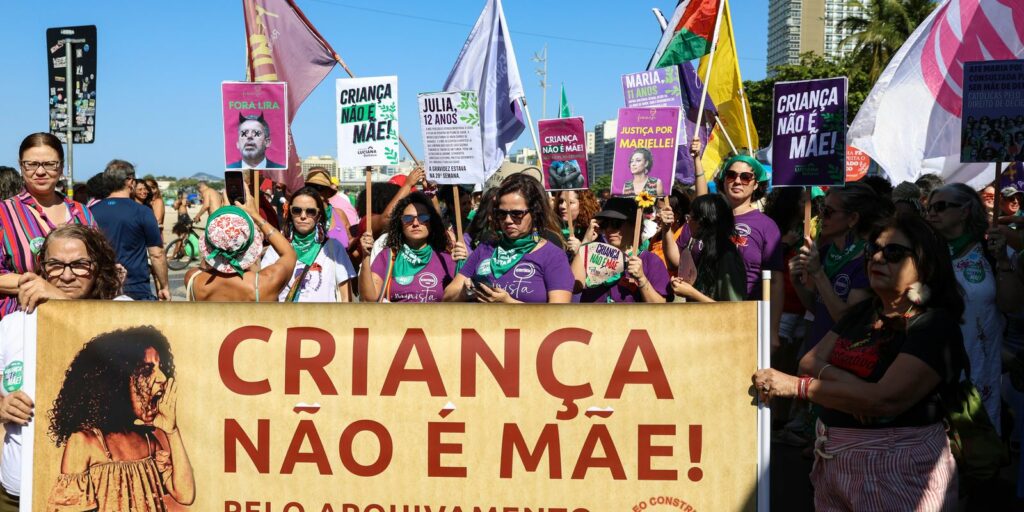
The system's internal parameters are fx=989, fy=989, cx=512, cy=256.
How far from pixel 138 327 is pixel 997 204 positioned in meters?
4.46

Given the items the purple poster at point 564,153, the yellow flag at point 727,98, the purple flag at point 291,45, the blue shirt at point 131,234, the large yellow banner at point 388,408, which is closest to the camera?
the large yellow banner at point 388,408

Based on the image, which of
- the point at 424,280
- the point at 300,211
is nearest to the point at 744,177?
the point at 424,280

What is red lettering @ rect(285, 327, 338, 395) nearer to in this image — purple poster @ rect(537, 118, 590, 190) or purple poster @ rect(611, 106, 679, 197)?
purple poster @ rect(611, 106, 679, 197)

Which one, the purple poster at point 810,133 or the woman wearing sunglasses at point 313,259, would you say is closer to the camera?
the purple poster at point 810,133

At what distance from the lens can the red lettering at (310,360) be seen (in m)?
3.52

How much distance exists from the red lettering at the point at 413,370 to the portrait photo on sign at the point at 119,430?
0.77 m

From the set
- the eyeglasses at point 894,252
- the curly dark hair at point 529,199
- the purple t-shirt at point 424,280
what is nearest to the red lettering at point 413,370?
the curly dark hair at point 529,199

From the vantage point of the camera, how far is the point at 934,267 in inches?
124

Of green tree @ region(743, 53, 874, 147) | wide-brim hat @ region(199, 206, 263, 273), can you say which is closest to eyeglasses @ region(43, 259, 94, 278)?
wide-brim hat @ region(199, 206, 263, 273)

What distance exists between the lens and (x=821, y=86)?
562 centimetres

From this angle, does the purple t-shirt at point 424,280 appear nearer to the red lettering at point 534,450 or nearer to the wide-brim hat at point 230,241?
the wide-brim hat at point 230,241

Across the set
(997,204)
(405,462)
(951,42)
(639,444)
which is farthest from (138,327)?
(951,42)

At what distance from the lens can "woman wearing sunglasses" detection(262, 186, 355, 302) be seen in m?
5.68

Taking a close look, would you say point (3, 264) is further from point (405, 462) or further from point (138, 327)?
point (405, 462)
